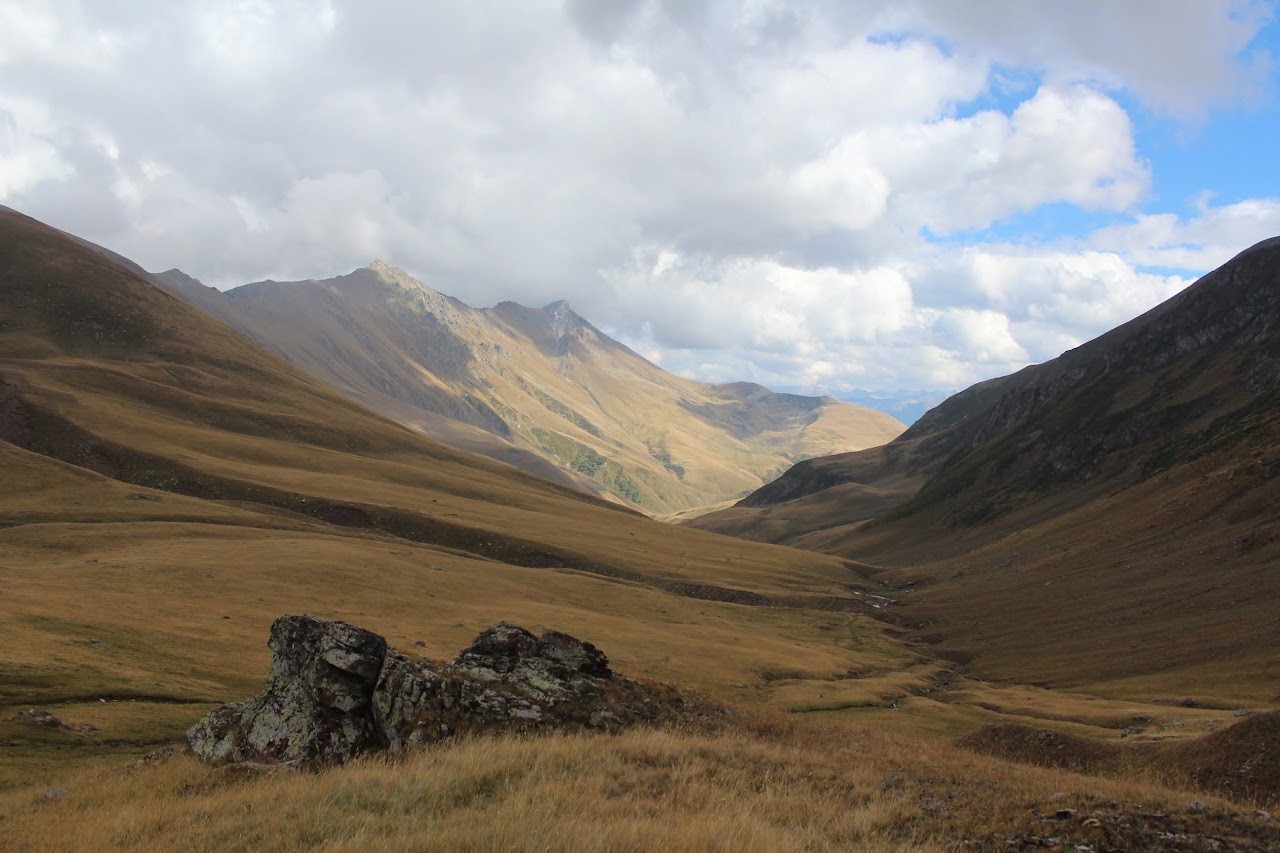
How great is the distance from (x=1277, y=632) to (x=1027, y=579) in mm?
54493

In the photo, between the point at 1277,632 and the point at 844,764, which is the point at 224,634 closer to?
the point at 844,764

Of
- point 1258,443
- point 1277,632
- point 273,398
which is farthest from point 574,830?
point 273,398

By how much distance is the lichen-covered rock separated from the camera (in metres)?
20.1

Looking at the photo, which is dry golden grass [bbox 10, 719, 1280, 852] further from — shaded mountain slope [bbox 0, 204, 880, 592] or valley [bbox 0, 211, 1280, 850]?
shaded mountain slope [bbox 0, 204, 880, 592]

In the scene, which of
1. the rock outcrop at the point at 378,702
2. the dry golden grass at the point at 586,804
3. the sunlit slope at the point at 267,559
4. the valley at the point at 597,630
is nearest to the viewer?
the dry golden grass at the point at 586,804

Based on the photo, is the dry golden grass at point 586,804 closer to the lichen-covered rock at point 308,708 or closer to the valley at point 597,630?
the valley at point 597,630

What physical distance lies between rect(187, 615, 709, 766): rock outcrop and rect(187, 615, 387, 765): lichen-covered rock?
0.09ft

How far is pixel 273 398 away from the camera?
607ft

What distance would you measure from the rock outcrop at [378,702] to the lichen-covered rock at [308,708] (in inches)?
1.1

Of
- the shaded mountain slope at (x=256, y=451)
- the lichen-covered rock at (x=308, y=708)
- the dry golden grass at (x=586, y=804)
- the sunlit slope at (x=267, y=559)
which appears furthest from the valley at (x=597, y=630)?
the lichen-covered rock at (x=308, y=708)

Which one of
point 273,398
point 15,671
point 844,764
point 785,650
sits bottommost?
point 785,650

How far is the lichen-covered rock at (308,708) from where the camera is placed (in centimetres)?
2011

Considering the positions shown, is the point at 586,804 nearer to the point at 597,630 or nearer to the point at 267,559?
the point at 597,630

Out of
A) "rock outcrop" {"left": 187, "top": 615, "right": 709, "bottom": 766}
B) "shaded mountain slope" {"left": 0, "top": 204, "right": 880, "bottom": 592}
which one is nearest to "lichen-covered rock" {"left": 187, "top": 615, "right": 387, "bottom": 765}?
"rock outcrop" {"left": 187, "top": 615, "right": 709, "bottom": 766}
